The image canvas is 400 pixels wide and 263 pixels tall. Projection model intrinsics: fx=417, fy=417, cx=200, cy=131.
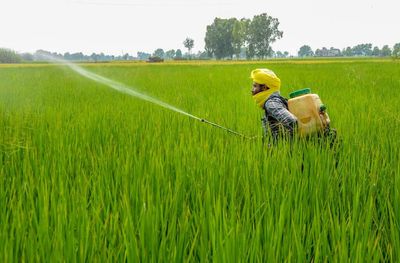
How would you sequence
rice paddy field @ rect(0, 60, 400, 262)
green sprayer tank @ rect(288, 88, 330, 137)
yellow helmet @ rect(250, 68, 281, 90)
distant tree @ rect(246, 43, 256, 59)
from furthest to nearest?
distant tree @ rect(246, 43, 256, 59)
yellow helmet @ rect(250, 68, 281, 90)
green sprayer tank @ rect(288, 88, 330, 137)
rice paddy field @ rect(0, 60, 400, 262)

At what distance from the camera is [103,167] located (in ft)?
6.57

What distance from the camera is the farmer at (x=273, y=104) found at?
8.65ft

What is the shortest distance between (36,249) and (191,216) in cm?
50

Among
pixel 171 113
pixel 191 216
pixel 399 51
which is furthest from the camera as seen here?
pixel 399 51

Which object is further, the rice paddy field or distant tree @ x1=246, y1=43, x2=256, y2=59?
distant tree @ x1=246, y1=43, x2=256, y2=59

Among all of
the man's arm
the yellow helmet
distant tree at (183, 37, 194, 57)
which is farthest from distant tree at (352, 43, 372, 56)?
the man's arm

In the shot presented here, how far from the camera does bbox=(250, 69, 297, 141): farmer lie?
2.64 meters

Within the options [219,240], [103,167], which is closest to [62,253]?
[219,240]

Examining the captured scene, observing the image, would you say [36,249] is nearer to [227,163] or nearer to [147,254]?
[147,254]

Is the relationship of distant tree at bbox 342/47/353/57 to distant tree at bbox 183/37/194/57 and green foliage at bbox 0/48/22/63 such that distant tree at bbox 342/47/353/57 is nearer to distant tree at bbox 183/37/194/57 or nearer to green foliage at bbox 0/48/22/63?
distant tree at bbox 183/37/194/57

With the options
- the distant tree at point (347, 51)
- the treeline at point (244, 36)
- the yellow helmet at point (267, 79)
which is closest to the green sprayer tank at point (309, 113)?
the yellow helmet at point (267, 79)

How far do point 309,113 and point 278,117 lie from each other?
7.7 inches

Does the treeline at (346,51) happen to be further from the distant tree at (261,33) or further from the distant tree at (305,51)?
the distant tree at (261,33)

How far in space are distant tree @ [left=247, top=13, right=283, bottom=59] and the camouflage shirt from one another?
83.7m
